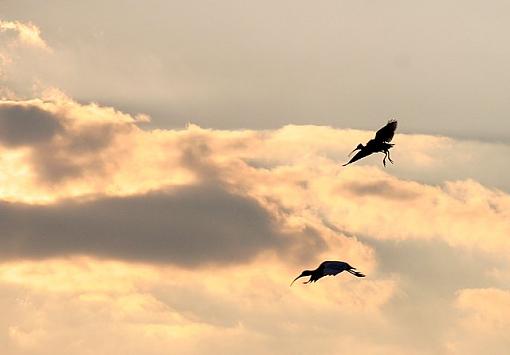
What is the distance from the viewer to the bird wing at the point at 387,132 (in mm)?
119875

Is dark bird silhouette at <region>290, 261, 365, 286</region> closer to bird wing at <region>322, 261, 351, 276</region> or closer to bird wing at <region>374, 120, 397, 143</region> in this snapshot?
bird wing at <region>322, 261, 351, 276</region>

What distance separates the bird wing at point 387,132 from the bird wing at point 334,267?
1601 centimetres

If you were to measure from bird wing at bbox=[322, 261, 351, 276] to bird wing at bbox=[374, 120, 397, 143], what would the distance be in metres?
16.0

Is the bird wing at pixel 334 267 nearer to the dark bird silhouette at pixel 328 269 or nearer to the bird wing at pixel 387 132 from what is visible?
the dark bird silhouette at pixel 328 269

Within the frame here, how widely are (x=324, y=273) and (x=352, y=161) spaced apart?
760 inches

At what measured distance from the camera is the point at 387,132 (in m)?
120

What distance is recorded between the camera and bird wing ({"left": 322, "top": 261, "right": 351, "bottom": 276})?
11024cm

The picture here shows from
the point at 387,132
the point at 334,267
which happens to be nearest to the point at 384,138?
the point at 387,132

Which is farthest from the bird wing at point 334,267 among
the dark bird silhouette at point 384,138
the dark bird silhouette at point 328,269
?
the dark bird silhouette at point 384,138

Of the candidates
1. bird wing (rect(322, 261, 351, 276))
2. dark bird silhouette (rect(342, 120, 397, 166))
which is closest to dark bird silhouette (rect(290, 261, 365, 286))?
bird wing (rect(322, 261, 351, 276))

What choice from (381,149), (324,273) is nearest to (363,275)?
(324,273)

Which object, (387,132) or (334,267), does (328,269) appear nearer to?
(334,267)

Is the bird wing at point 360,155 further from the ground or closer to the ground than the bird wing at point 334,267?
further from the ground

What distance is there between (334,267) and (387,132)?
17.4 metres
